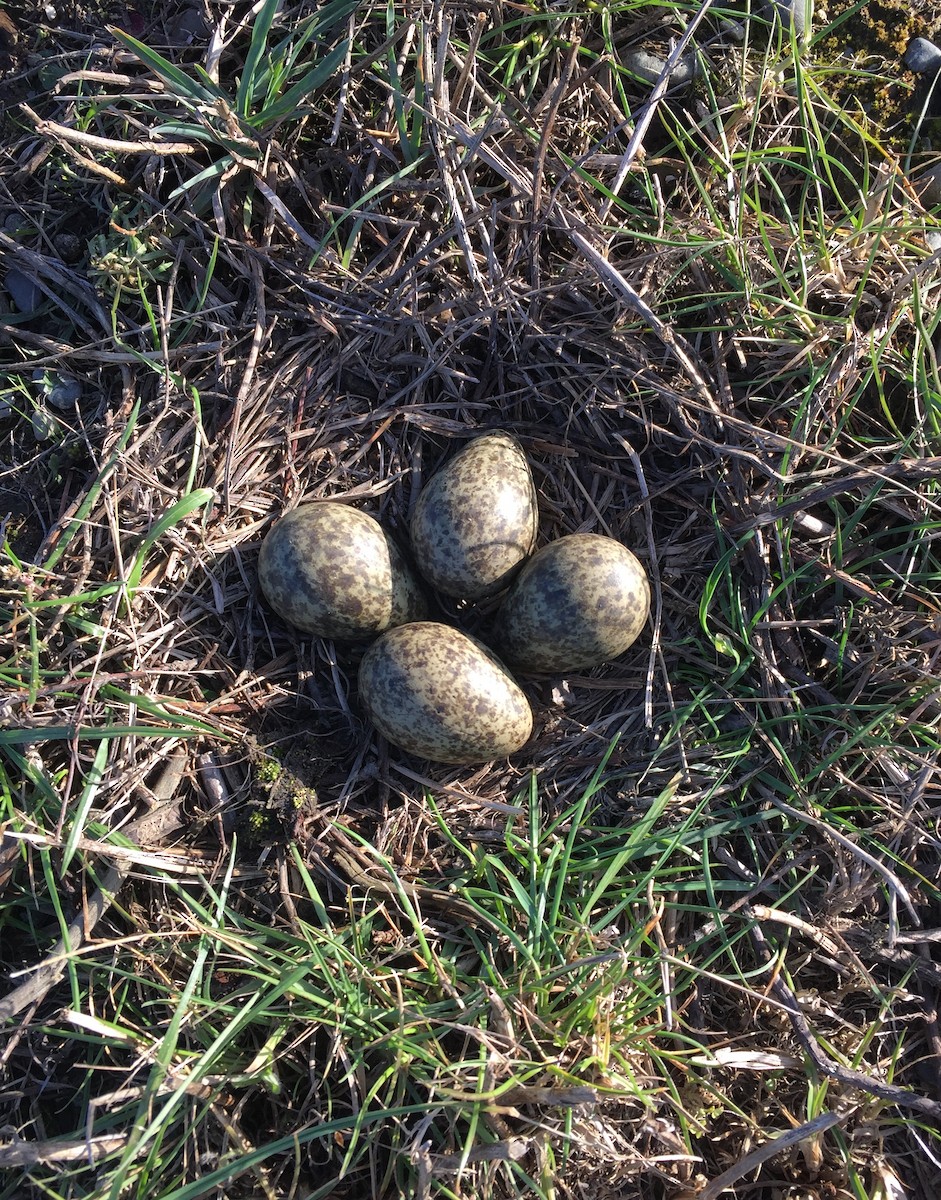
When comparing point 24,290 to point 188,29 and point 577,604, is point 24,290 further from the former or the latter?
point 577,604

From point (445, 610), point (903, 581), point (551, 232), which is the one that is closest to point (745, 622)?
point (903, 581)

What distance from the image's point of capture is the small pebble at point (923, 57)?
3055 mm

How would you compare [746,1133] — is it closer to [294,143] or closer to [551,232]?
[551,232]

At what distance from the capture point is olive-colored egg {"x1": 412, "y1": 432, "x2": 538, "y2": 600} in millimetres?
2783

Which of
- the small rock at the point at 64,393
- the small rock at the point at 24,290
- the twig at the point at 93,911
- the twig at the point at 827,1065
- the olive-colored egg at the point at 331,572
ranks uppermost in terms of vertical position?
the small rock at the point at 24,290

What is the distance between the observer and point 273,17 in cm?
265

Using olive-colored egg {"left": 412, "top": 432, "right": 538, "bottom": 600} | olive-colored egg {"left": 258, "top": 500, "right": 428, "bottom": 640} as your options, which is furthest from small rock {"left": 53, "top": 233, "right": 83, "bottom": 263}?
olive-colored egg {"left": 412, "top": 432, "right": 538, "bottom": 600}

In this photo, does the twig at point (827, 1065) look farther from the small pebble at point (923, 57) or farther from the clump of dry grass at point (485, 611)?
the small pebble at point (923, 57)

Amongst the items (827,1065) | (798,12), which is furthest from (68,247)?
(827,1065)

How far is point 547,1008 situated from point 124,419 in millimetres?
2442

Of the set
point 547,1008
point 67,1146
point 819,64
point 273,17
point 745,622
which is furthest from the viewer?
point 819,64

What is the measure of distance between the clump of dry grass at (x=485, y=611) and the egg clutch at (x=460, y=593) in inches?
8.5

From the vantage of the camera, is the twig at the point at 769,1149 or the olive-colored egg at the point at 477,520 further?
the olive-colored egg at the point at 477,520

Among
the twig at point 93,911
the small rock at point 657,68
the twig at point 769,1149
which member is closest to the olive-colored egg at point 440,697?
the twig at point 93,911
